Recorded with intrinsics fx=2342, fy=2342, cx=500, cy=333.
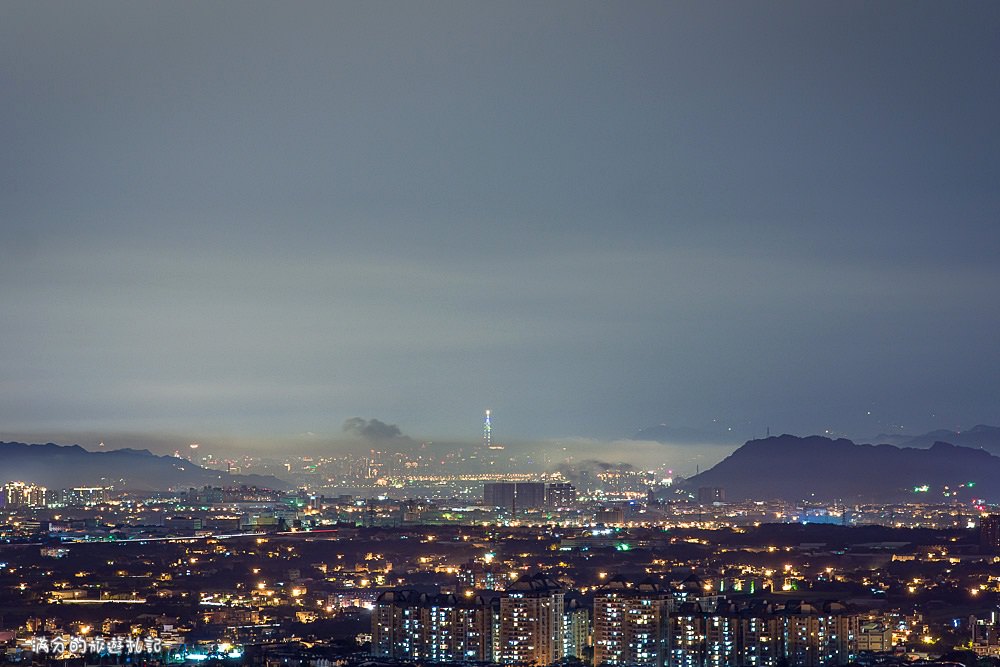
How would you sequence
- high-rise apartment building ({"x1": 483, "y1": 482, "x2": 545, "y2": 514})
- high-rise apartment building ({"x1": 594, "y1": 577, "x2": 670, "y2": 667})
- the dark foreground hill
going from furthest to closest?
1. the dark foreground hill
2. high-rise apartment building ({"x1": 483, "y1": 482, "x2": 545, "y2": 514})
3. high-rise apartment building ({"x1": 594, "y1": 577, "x2": 670, "y2": 667})

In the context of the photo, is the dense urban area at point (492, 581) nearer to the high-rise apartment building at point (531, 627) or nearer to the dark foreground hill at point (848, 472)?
the high-rise apartment building at point (531, 627)

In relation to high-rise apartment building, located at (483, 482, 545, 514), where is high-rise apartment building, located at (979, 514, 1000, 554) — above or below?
below

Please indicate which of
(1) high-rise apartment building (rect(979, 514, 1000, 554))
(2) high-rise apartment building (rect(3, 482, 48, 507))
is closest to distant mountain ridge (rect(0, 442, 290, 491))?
(2) high-rise apartment building (rect(3, 482, 48, 507))

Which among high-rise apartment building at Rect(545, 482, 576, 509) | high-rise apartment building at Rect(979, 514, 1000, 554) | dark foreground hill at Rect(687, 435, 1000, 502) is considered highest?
dark foreground hill at Rect(687, 435, 1000, 502)

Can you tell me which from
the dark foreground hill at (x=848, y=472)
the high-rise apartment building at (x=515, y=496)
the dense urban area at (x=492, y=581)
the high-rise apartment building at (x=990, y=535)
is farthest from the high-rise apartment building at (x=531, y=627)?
the dark foreground hill at (x=848, y=472)

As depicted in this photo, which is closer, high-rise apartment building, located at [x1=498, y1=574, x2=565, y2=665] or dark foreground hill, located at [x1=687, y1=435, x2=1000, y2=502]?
high-rise apartment building, located at [x1=498, y1=574, x2=565, y2=665]

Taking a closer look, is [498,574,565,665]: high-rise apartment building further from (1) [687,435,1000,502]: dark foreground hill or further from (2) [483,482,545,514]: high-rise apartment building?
(1) [687,435,1000,502]: dark foreground hill
